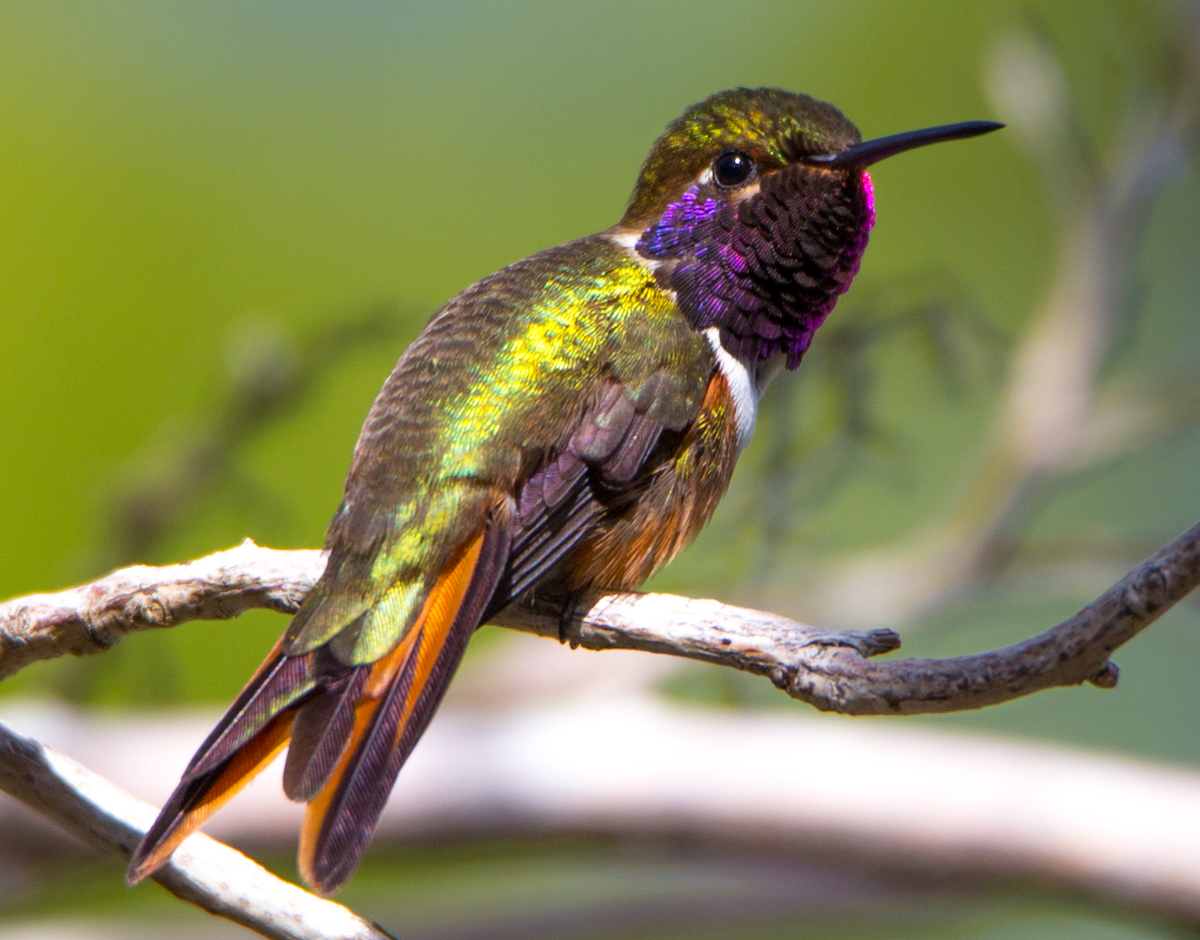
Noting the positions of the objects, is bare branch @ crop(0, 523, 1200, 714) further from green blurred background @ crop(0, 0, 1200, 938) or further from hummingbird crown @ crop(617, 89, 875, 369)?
green blurred background @ crop(0, 0, 1200, 938)

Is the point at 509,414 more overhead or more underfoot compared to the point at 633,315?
more underfoot

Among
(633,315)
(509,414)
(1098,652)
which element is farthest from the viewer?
(633,315)

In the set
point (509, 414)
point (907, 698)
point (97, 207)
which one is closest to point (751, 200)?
point (509, 414)

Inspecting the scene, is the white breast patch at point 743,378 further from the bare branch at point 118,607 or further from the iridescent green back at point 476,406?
the bare branch at point 118,607

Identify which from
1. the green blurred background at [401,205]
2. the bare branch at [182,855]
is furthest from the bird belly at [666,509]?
the green blurred background at [401,205]

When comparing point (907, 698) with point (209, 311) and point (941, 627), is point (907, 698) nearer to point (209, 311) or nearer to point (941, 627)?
point (941, 627)

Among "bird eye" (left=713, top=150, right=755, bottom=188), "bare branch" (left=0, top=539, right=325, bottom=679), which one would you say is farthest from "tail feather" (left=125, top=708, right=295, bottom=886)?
"bird eye" (left=713, top=150, right=755, bottom=188)

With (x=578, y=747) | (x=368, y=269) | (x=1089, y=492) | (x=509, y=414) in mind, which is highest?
(x=1089, y=492)

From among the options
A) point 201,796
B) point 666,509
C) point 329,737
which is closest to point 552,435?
point 666,509
